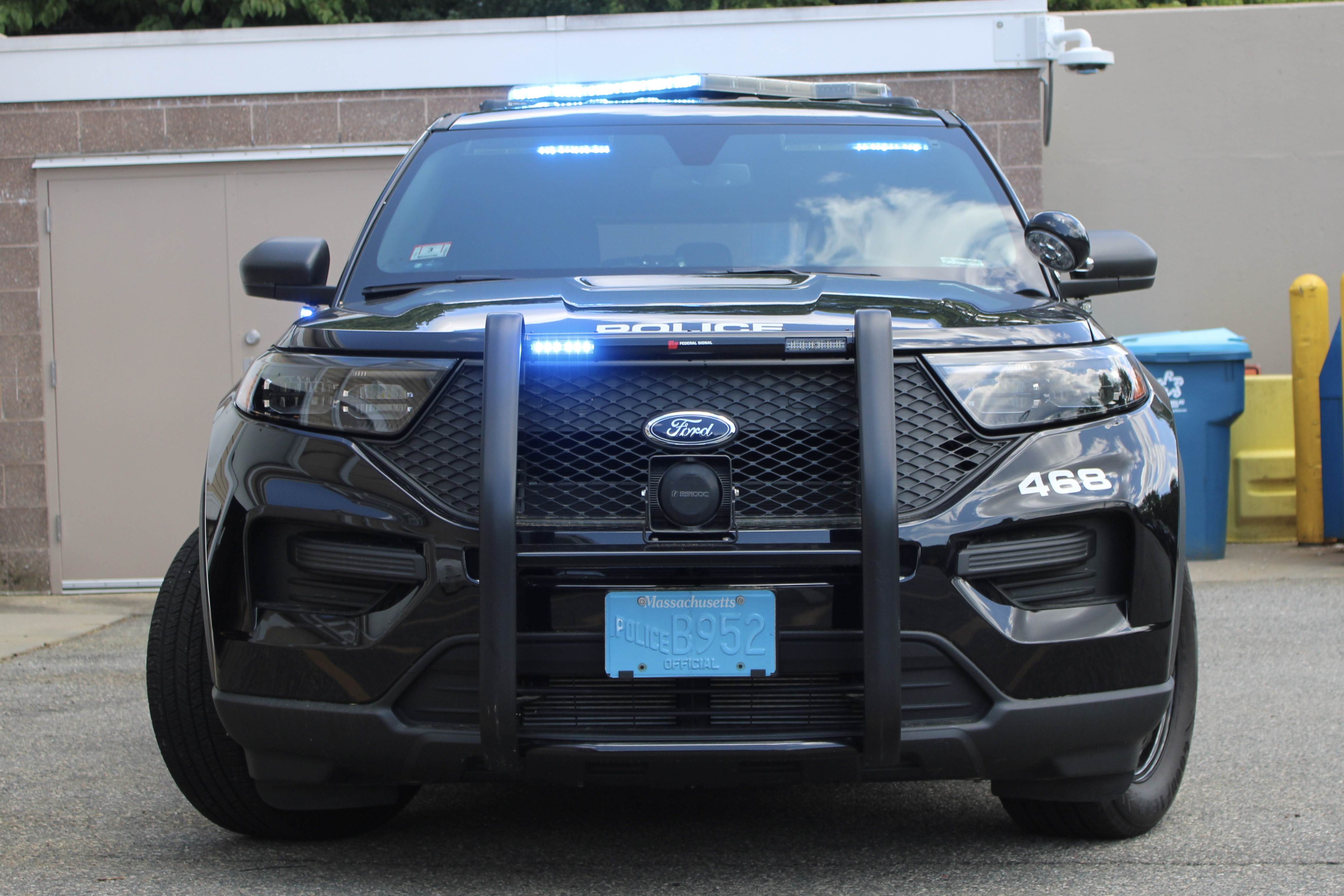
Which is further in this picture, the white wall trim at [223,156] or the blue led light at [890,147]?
the white wall trim at [223,156]

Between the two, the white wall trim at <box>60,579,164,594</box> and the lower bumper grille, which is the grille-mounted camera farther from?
the white wall trim at <box>60,579,164,594</box>

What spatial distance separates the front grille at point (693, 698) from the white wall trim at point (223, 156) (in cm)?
610

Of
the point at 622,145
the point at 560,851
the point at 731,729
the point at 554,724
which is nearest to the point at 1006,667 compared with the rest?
the point at 731,729

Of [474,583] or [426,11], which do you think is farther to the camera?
[426,11]

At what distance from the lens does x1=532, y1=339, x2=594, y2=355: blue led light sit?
8.63 feet

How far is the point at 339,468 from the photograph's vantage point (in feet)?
8.75

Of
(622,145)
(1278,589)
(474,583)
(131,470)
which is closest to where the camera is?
(474,583)

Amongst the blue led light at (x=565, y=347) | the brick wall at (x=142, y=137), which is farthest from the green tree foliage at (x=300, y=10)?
the blue led light at (x=565, y=347)

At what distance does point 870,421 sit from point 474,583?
0.76 m

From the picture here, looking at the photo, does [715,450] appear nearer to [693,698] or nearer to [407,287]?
[693,698]

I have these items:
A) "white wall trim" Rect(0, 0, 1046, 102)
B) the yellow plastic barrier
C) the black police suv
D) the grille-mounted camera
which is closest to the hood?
the black police suv

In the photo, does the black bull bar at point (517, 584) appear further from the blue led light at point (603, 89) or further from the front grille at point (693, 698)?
the blue led light at point (603, 89)

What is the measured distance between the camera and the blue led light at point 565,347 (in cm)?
263

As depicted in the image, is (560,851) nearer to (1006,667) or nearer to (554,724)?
(554,724)
